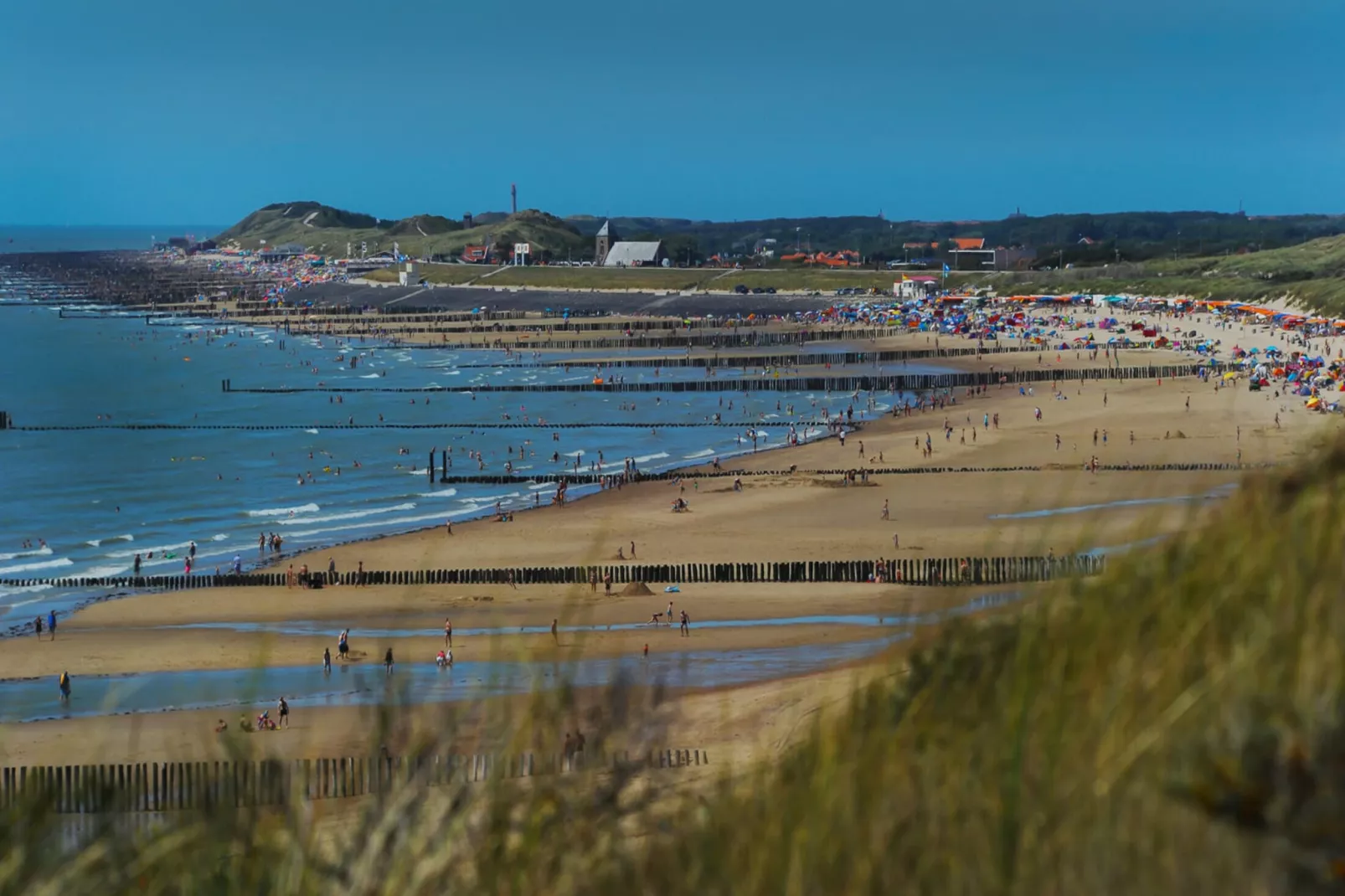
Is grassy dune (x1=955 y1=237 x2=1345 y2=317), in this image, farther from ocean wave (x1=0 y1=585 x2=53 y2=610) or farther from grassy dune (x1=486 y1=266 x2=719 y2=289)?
ocean wave (x1=0 y1=585 x2=53 y2=610)

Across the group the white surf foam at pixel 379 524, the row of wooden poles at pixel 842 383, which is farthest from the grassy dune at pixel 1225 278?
the white surf foam at pixel 379 524

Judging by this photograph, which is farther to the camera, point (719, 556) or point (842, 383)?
point (842, 383)

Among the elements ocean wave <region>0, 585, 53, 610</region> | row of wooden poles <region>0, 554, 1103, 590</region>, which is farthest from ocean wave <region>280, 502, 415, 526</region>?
ocean wave <region>0, 585, 53, 610</region>

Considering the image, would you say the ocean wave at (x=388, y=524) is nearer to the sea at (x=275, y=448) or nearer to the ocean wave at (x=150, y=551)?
the sea at (x=275, y=448)

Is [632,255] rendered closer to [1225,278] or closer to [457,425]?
[1225,278]

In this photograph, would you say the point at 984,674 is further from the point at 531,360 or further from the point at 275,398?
the point at 531,360

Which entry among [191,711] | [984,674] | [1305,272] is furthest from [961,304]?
[984,674]

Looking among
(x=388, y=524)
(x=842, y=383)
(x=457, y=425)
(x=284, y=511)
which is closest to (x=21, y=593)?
(x=388, y=524)
